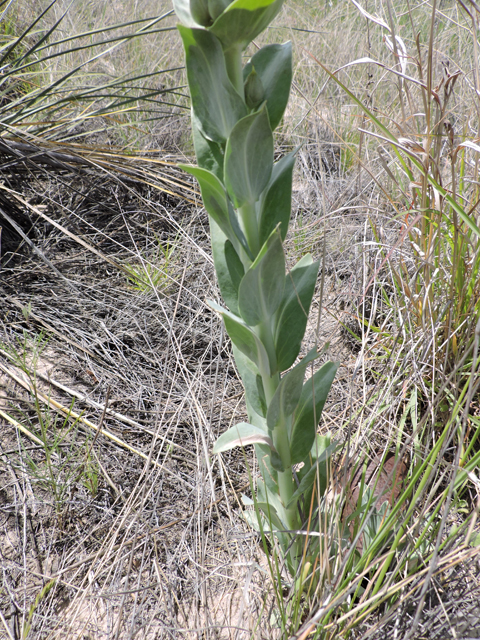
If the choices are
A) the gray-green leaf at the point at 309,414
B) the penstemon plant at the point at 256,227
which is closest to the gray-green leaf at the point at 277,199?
the penstemon plant at the point at 256,227

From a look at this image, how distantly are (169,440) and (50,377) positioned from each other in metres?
0.39

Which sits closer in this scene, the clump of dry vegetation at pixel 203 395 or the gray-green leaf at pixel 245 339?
the gray-green leaf at pixel 245 339

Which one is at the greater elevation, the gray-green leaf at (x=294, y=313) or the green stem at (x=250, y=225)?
the green stem at (x=250, y=225)

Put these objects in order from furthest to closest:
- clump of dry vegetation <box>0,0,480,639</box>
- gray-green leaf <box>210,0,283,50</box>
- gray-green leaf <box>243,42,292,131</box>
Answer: clump of dry vegetation <box>0,0,480,639</box>
gray-green leaf <box>243,42,292,131</box>
gray-green leaf <box>210,0,283,50</box>

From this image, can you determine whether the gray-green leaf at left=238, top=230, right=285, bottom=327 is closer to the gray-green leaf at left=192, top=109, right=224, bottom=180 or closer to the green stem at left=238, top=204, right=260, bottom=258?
the green stem at left=238, top=204, right=260, bottom=258

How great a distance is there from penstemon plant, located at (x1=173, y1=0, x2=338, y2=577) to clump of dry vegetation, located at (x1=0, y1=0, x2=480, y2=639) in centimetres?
8

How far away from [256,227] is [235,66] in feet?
0.68

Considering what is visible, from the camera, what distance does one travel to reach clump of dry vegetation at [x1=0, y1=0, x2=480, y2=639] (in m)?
0.74

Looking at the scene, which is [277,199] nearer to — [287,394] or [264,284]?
[264,284]

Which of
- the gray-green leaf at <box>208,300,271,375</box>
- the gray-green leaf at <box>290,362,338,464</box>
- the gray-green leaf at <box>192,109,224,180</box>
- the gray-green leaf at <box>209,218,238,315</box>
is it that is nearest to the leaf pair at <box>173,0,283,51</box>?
the gray-green leaf at <box>192,109,224,180</box>

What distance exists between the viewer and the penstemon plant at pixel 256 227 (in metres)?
0.55

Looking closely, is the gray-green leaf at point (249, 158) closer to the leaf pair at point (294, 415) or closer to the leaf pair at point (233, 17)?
the leaf pair at point (233, 17)

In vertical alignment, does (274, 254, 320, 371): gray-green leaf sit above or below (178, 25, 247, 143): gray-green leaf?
below

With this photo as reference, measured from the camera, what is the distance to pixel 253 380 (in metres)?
0.74
